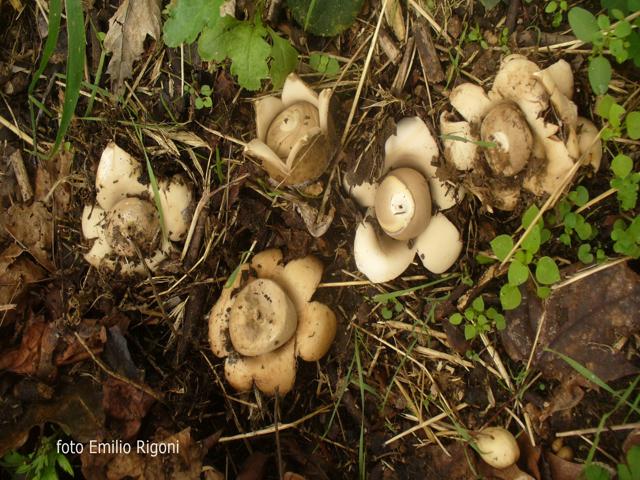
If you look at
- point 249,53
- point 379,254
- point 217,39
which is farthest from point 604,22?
point 217,39

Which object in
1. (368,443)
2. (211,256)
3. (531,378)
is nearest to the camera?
(531,378)

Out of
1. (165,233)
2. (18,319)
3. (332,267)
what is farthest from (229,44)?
(18,319)

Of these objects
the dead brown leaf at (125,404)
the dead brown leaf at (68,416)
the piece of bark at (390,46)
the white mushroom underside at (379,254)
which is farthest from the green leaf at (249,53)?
the dead brown leaf at (68,416)

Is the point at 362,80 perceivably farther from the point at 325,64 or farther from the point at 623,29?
the point at 623,29

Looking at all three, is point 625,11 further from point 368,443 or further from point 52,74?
point 52,74

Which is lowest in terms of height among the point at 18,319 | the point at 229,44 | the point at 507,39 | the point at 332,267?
the point at 18,319
